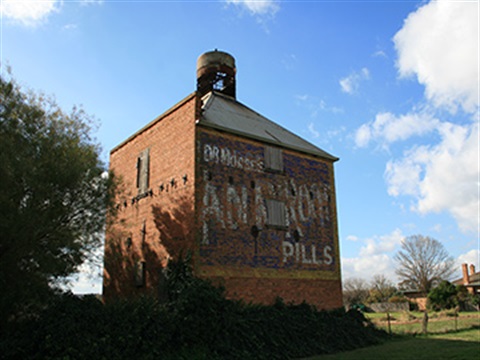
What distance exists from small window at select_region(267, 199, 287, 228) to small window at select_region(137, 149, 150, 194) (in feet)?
18.0

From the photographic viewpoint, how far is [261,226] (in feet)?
56.4

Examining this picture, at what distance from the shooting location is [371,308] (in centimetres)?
4488

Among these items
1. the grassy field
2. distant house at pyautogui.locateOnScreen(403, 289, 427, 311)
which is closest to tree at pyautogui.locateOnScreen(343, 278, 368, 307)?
distant house at pyautogui.locateOnScreen(403, 289, 427, 311)

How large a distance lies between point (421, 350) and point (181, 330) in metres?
8.00

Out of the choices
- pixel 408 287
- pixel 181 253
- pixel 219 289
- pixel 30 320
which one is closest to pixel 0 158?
pixel 30 320

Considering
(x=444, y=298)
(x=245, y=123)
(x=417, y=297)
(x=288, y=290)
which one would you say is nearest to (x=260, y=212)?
(x=288, y=290)

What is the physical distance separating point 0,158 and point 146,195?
713 centimetres

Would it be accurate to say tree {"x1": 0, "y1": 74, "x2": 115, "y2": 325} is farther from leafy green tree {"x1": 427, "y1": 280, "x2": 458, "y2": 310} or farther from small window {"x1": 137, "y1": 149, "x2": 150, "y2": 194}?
leafy green tree {"x1": 427, "y1": 280, "x2": 458, "y2": 310}

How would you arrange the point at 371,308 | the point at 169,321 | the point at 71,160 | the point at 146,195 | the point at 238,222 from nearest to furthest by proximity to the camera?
1. the point at 169,321
2. the point at 71,160
3. the point at 238,222
4. the point at 146,195
5. the point at 371,308

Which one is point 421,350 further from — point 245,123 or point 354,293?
point 354,293

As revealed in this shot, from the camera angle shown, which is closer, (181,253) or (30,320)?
(30,320)

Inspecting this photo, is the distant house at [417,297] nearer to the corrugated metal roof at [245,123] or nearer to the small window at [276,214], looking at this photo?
the corrugated metal roof at [245,123]

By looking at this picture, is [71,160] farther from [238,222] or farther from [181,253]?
[238,222]

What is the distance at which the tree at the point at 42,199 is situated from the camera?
39.9 ft
